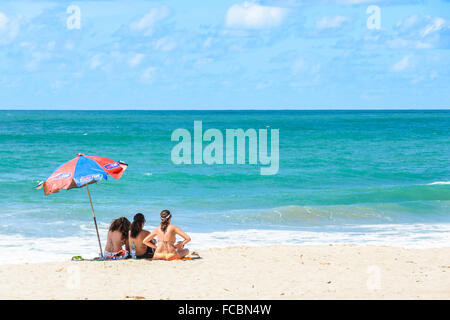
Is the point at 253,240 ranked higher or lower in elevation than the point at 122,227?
lower

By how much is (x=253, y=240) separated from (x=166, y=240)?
3.65 metres

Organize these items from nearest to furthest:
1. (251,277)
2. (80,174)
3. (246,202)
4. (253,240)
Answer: (251,277) < (80,174) < (253,240) < (246,202)

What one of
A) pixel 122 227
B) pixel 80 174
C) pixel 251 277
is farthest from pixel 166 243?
pixel 80 174

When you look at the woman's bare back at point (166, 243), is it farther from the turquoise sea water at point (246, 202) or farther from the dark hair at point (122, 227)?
the turquoise sea water at point (246, 202)

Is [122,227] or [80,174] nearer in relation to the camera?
[80,174]

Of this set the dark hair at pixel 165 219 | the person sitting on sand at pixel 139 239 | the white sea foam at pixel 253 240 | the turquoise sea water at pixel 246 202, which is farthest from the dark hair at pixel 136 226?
the turquoise sea water at pixel 246 202

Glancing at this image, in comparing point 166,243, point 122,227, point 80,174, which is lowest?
point 166,243

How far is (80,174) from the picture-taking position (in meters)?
9.80

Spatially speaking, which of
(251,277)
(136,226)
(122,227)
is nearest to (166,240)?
(136,226)

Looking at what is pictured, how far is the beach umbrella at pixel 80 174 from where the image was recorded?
9766 mm

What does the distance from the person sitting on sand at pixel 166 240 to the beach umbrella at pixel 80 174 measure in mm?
1187

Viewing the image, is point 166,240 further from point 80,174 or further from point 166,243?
point 80,174

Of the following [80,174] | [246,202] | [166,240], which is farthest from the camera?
[246,202]
